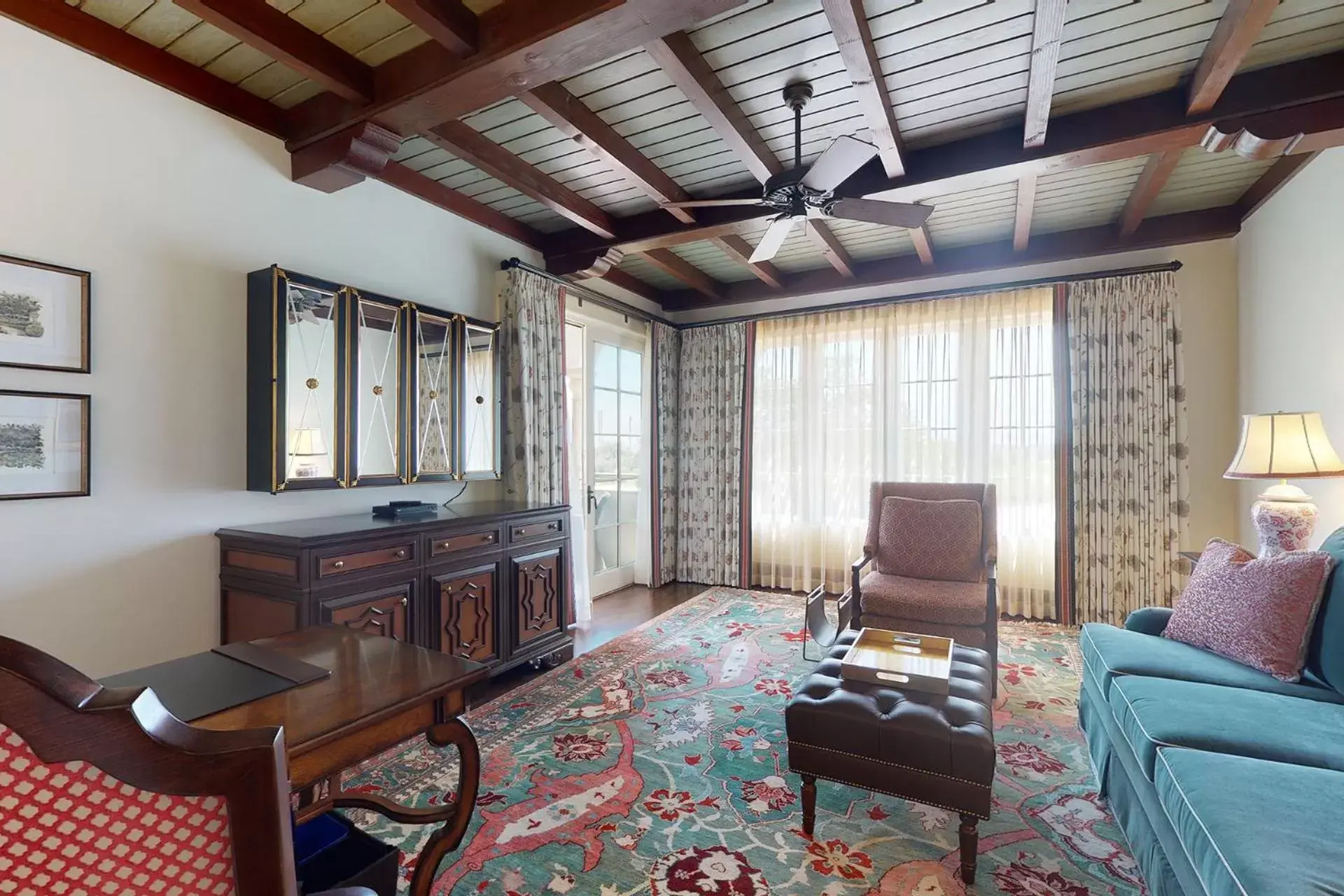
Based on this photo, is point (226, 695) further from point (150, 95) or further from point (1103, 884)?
point (150, 95)

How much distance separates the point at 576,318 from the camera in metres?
4.65

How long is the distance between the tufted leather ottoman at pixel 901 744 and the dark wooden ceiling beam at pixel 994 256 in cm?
362

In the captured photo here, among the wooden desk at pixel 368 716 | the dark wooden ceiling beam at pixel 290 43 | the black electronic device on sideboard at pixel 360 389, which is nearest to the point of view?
the wooden desk at pixel 368 716

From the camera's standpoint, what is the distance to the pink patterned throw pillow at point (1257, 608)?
1.93 meters

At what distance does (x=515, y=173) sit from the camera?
3.14m

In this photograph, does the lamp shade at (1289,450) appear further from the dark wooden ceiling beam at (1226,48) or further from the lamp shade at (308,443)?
the lamp shade at (308,443)

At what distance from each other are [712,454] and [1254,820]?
4469mm

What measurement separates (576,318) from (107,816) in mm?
4343

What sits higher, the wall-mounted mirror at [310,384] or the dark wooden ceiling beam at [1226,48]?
the dark wooden ceiling beam at [1226,48]

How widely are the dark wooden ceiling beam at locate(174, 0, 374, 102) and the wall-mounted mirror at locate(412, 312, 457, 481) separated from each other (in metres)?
1.12

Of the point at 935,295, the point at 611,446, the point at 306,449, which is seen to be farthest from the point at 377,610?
the point at 935,295

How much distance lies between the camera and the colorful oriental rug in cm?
172

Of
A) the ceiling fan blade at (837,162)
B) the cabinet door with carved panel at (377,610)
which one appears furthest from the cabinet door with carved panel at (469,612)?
the ceiling fan blade at (837,162)

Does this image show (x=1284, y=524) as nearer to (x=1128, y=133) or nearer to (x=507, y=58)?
(x=1128, y=133)
